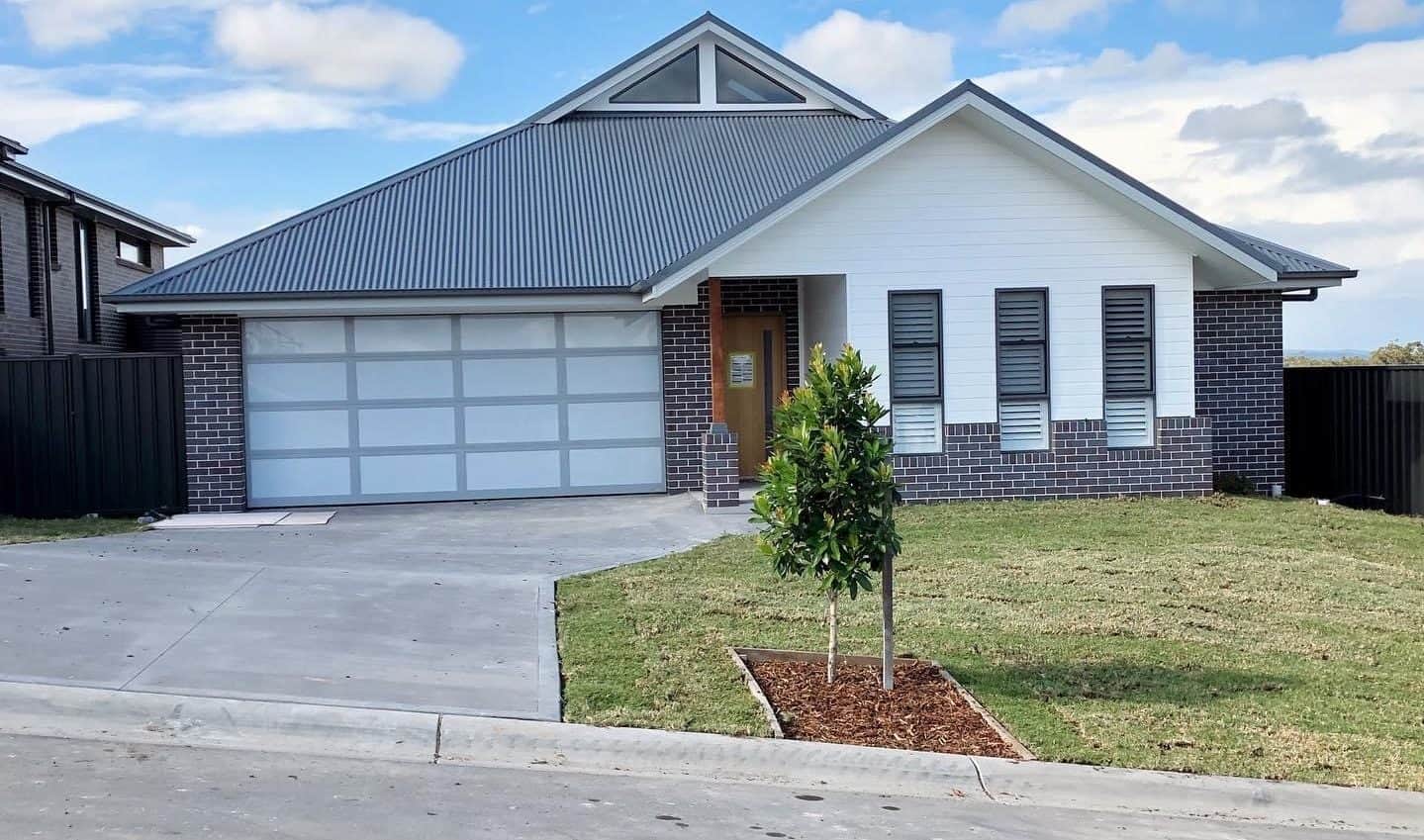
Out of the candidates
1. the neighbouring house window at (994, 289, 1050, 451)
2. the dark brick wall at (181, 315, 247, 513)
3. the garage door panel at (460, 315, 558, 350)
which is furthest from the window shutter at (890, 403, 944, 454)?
the dark brick wall at (181, 315, 247, 513)

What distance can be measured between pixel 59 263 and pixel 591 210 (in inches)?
413

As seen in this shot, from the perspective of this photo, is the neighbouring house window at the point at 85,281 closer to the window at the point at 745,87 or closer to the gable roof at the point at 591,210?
the gable roof at the point at 591,210

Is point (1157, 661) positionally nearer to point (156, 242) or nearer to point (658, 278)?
point (658, 278)

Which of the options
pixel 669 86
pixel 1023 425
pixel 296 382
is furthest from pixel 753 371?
pixel 669 86

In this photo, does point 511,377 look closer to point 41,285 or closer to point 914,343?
point 914,343

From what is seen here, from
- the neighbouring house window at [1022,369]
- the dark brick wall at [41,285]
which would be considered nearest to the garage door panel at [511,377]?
the neighbouring house window at [1022,369]

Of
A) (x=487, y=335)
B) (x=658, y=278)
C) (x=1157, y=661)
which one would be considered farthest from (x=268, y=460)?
(x=1157, y=661)

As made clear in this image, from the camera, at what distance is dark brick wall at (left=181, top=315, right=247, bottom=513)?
16547 mm

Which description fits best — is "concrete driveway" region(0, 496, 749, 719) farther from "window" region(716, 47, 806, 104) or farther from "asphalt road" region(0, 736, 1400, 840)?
"window" region(716, 47, 806, 104)

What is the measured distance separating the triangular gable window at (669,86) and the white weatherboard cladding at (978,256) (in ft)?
23.5

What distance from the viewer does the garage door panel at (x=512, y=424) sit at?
57.3 feet

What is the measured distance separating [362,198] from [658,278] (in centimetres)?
557

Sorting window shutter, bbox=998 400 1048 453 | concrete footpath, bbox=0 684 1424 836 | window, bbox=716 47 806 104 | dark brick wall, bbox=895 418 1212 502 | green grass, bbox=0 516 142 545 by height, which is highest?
window, bbox=716 47 806 104

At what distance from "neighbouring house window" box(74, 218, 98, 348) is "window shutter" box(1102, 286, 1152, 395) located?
18.0 m
